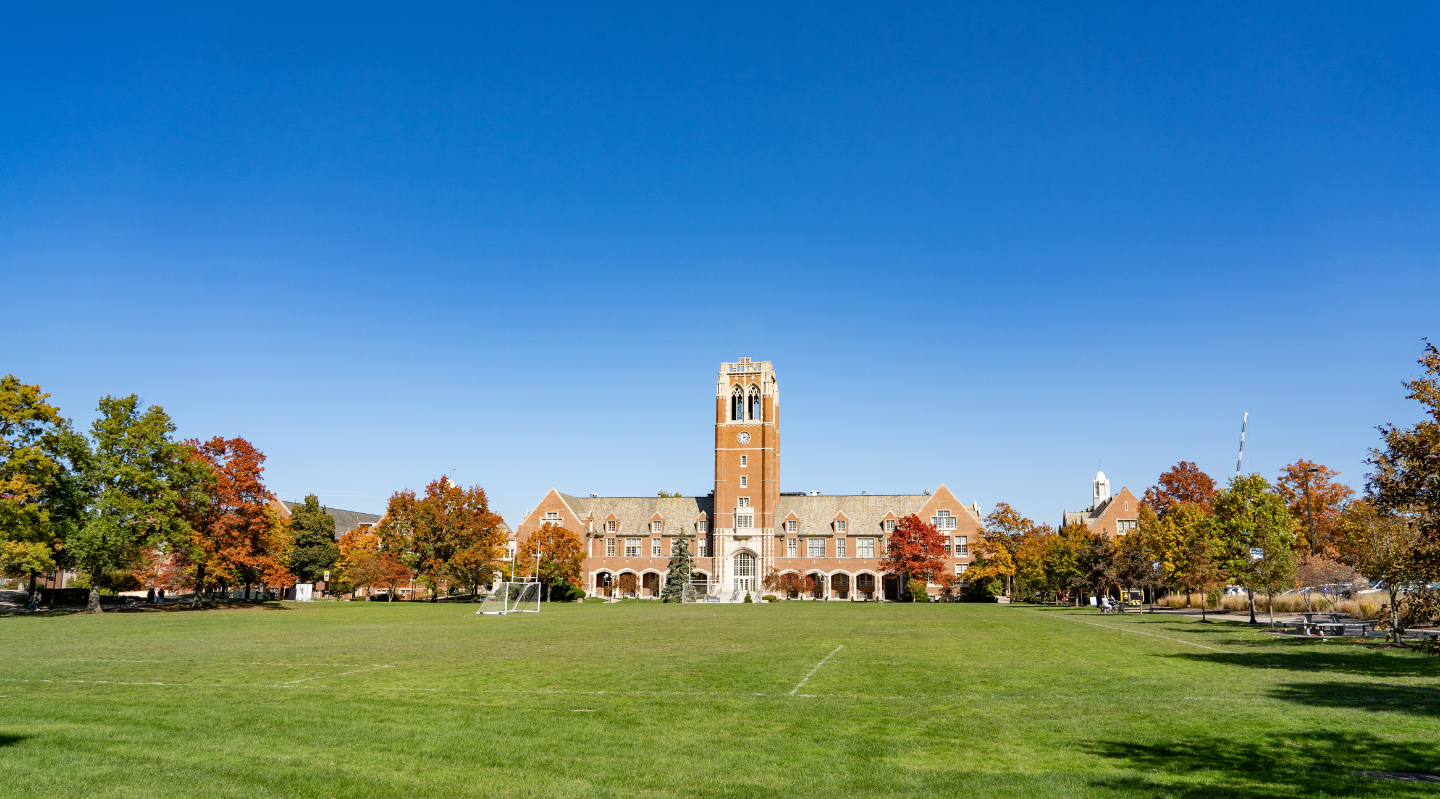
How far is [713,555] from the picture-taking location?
335 feet

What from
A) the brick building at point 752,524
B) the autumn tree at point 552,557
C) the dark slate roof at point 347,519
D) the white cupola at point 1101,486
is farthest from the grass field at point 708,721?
the white cupola at point 1101,486

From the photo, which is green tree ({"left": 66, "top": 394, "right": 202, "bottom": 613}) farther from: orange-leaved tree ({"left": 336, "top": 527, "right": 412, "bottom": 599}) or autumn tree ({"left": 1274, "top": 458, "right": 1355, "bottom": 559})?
autumn tree ({"left": 1274, "top": 458, "right": 1355, "bottom": 559})

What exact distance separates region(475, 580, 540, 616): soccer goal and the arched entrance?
31425 millimetres

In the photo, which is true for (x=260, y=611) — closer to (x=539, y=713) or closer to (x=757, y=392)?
(x=539, y=713)

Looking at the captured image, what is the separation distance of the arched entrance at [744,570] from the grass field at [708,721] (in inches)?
2976

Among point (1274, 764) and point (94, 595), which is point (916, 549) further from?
point (1274, 764)

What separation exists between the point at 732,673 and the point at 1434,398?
15209 millimetres

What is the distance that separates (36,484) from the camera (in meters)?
47.9

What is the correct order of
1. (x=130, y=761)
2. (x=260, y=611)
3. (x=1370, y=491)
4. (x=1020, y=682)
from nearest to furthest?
(x=130, y=761)
(x=1020, y=682)
(x=1370, y=491)
(x=260, y=611)

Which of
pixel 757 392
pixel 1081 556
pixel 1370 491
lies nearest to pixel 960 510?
pixel 757 392

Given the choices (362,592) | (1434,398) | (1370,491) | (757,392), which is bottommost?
(362,592)

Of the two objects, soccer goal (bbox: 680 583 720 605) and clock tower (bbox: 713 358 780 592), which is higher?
clock tower (bbox: 713 358 780 592)

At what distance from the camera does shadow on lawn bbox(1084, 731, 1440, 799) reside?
905 centimetres

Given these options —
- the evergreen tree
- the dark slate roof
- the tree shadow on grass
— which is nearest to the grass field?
the tree shadow on grass
